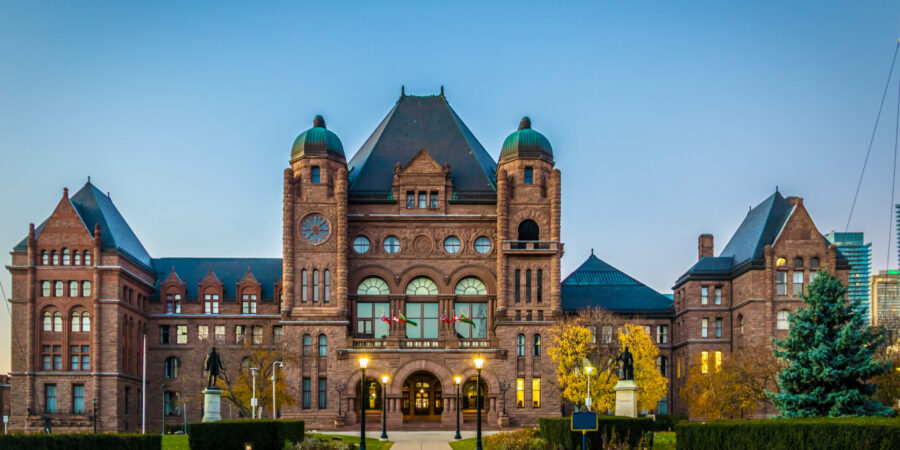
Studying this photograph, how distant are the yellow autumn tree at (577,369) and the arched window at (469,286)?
10.1 metres

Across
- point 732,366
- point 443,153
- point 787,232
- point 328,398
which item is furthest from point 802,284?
point 328,398

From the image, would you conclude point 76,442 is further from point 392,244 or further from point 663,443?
point 392,244

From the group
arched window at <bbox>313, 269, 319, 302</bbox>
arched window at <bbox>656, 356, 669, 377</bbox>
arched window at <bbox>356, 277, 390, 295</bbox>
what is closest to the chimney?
arched window at <bbox>656, 356, 669, 377</bbox>

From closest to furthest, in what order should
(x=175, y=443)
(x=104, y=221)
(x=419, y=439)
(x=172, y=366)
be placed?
(x=175, y=443), (x=419, y=439), (x=104, y=221), (x=172, y=366)

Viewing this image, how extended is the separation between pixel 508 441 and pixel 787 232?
152 feet

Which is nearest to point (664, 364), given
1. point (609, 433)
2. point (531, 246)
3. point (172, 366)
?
point (531, 246)

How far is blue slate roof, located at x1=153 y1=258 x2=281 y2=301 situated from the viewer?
331ft

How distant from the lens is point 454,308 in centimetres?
8888

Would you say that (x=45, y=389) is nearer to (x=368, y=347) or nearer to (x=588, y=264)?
(x=368, y=347)

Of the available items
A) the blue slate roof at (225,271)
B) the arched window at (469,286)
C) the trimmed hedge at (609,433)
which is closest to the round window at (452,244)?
the arched window at (469,286)

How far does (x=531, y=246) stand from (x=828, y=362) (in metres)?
45.4

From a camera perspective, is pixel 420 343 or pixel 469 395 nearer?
pixel 420 343

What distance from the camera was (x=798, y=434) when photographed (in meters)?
30.8

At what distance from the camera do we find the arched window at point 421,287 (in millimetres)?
89000
